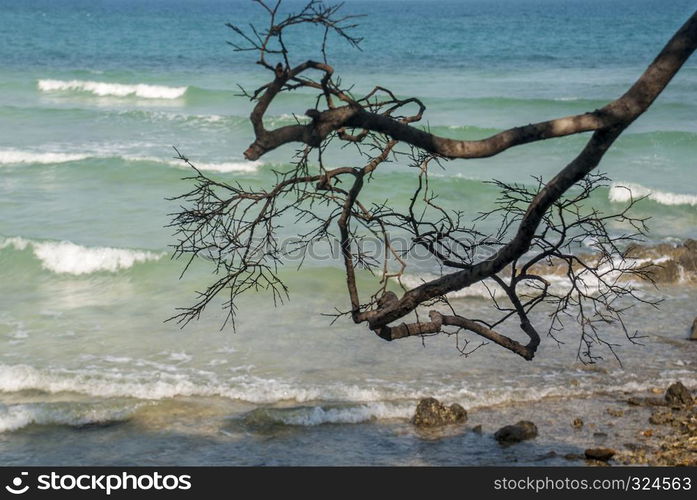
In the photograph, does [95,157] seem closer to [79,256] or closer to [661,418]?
[79,256]

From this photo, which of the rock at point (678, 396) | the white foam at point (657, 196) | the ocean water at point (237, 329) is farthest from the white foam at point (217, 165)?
the rock at point (678, 396)

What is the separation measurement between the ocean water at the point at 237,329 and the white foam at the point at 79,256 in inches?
1.7

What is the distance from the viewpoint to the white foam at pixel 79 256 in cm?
1629

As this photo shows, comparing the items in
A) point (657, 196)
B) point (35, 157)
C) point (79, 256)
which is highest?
point (35, 157)

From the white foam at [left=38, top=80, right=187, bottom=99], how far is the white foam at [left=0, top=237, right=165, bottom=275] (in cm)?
2147

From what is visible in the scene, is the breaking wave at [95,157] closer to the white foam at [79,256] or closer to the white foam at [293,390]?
the white foam at [79,256]

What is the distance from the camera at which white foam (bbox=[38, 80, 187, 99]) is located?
3841cm

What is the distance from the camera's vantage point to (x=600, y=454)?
27.9ft

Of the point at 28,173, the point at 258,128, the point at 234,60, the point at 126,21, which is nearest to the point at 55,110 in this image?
the point at 28,173

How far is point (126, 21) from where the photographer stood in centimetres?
9112

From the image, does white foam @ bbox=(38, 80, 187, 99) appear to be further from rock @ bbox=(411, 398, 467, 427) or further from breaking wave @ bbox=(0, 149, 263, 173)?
rock @ bbox=(411, 398, 467, 427)

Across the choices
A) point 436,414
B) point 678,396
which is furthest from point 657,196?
point 436,414

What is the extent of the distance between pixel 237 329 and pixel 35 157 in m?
13.7

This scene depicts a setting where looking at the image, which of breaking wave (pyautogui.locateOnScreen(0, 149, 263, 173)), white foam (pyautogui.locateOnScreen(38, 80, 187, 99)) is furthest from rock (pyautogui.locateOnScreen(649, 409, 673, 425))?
white foam (pyautogui.locateOnScreen(38, 80, 187, 99))
